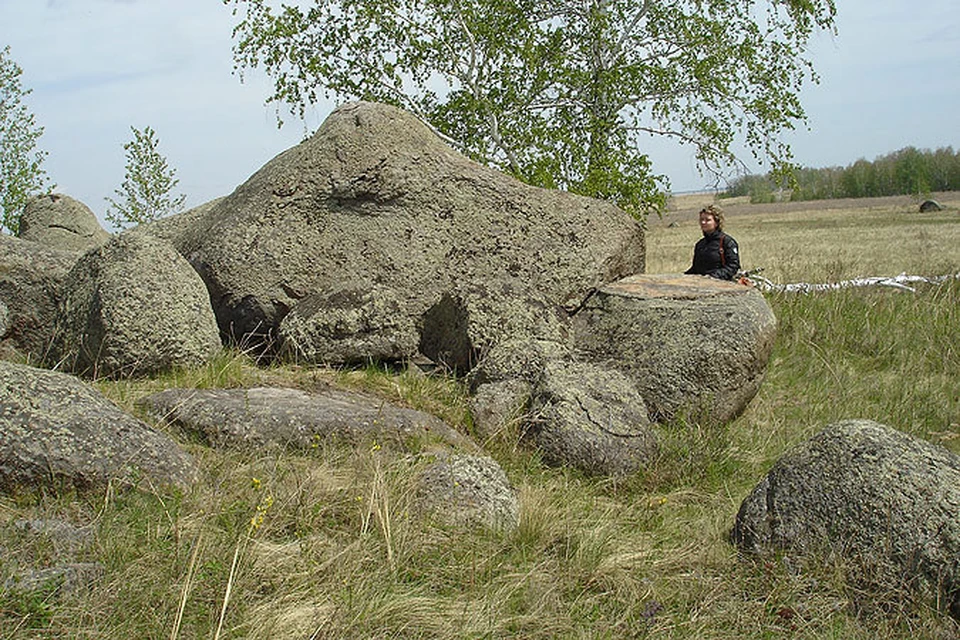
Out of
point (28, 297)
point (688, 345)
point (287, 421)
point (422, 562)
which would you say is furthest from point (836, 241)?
point (422, 562)

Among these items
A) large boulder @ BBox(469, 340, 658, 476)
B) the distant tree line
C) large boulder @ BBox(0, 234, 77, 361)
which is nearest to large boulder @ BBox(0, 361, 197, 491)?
large boulder @ BBox(469, 340, 658, 476)

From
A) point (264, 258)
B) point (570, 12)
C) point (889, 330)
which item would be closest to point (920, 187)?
point (570, 12)

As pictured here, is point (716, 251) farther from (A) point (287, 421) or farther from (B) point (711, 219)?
(A) point (287, 421)

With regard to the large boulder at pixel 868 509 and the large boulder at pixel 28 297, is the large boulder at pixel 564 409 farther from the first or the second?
the large boulder at pixel 28 297

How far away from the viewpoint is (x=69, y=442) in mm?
4867

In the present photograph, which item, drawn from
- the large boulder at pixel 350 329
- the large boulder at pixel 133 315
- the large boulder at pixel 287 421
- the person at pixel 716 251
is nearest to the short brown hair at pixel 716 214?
the person at pixel 716 251

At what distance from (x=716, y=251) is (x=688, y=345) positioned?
333 centimetres

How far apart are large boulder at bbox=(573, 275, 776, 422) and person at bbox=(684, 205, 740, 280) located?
7.80 ft

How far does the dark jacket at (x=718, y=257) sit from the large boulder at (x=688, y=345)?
2334 mm

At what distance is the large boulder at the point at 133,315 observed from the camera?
6.84m

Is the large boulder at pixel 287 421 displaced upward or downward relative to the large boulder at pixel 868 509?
upward

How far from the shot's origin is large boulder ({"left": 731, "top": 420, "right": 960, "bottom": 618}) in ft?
14.6

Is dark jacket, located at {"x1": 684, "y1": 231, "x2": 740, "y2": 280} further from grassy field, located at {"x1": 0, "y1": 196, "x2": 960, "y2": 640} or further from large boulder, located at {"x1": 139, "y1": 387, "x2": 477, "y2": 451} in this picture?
large boulder, located at {"x1": 139, "y1": 387, "x2": 477, "y2": 451}

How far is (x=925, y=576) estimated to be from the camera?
4.42m
